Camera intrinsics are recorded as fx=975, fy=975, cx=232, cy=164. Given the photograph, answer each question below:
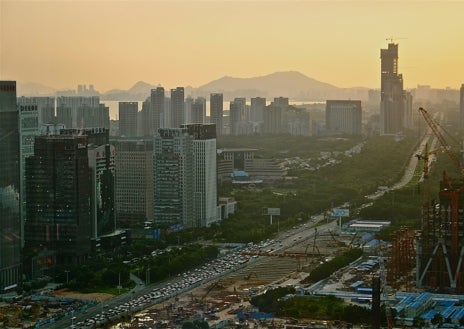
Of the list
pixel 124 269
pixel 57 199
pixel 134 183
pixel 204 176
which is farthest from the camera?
pixel 134 183

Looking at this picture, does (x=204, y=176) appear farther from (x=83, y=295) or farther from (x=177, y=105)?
(x=177, y=105)

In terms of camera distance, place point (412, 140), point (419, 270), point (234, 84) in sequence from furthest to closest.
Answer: point (234, 84) → point (412, 140) → point (419, 270)

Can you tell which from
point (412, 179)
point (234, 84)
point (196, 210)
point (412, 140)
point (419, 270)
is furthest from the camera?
point (234, 84)

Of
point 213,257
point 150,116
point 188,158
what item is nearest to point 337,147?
point 150,116

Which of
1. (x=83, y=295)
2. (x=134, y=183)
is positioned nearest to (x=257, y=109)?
(x=134, y=183)

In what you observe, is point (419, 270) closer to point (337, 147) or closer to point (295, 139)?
point (337, 147)

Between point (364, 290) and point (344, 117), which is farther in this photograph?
point (344, 117)

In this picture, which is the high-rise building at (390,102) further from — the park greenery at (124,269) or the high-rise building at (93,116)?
the park greenery at (124,269)
